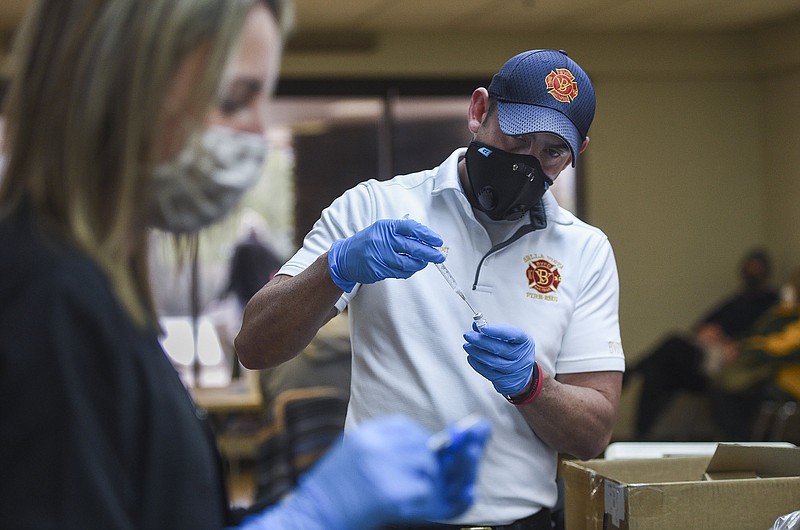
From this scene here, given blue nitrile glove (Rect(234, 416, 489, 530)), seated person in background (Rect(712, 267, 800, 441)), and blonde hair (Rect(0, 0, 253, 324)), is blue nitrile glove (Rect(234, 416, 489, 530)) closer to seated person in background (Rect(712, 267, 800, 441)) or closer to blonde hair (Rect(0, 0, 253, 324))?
blonde hair (Rect(0, 0, 253, 324))

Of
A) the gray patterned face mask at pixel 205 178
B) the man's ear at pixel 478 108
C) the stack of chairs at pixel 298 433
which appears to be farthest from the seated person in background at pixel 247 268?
the gray patterned face mask at pixel 205 178

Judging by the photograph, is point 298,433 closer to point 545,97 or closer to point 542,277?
point 542,277

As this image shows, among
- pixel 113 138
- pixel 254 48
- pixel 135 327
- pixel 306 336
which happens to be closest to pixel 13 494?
pixel 135 327

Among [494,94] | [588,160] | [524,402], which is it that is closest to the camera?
[524,402]

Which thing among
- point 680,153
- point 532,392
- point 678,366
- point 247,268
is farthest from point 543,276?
point 680,153

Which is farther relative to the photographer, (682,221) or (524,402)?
(682,221)

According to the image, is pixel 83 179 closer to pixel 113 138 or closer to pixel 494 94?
pixel 113 138

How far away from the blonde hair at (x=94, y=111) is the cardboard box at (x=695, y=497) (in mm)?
974

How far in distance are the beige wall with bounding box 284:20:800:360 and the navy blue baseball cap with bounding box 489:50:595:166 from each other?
209 inches

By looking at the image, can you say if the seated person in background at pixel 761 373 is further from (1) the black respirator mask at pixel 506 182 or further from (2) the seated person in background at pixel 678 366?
(1) the black respirator mask at pixel 506 182

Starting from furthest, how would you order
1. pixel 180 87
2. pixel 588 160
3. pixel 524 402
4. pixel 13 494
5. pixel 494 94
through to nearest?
pixel 588 160 → pixel 494 94 → pixel 524 402 → pixel 180 87 → pixel 13 494

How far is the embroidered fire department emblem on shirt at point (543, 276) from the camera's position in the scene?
166cm

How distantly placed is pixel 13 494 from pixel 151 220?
254 mm

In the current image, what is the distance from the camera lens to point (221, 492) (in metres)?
0.88
